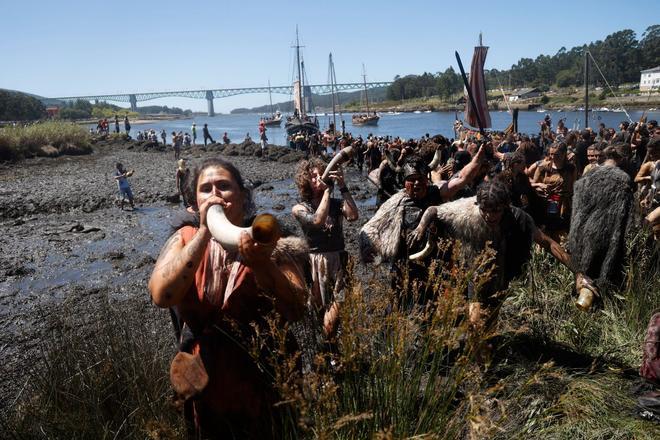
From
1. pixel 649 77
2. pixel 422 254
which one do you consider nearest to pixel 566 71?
pixel 649 77

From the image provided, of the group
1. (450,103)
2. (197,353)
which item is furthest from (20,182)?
(450,103)

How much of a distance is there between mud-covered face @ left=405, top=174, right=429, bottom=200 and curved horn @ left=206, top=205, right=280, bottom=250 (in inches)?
70.2

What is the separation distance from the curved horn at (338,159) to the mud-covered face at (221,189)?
1.72 metres

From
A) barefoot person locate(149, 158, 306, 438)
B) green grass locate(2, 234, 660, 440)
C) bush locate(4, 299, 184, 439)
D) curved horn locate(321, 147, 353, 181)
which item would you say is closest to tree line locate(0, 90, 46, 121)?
curved horn locate(321, 147, 353, 181)

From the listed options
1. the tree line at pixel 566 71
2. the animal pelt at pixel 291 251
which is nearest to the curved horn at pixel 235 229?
the animal pelt at pixel 291 251

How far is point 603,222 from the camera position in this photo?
3.96m

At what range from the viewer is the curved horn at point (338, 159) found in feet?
12.1

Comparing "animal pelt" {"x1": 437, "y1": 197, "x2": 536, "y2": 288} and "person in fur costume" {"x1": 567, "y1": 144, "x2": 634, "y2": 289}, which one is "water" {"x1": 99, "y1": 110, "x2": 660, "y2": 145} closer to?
"person in fur costume" {"x1": 567, "y1": 144, "x2": 634, "y2": 289}

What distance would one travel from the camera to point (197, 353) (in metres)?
1.88

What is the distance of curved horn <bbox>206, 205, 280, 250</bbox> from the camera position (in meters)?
1.51

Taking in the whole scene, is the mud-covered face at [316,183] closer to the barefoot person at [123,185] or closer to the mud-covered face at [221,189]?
the mud-covered face at [221,189]

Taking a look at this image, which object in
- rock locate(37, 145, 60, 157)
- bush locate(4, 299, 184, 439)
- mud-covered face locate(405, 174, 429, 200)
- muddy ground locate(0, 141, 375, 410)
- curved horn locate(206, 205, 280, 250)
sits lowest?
muddy ground locate(0, 141, 375, 410)

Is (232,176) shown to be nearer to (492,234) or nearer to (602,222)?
(492,234)

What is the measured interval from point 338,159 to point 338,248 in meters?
0.75
